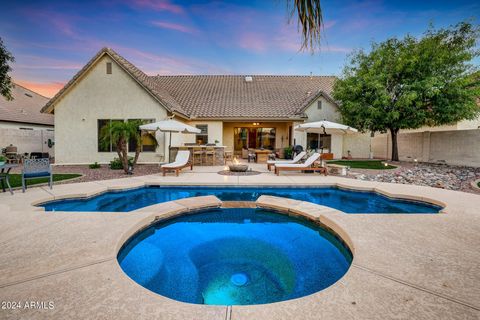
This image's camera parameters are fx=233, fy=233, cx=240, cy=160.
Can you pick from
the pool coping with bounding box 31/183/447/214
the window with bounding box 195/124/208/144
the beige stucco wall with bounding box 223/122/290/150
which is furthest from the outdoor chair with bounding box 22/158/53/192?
the beige stucco wall with bounding box 223/122/290/150

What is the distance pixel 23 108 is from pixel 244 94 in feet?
59.2

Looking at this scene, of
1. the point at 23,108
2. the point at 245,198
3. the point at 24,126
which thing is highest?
the point at 23,108

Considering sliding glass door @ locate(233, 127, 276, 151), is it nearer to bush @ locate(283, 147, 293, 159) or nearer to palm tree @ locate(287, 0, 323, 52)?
bush @ locate(283, 147, 293, 159)

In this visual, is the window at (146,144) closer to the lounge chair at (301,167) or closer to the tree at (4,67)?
the tree at (4,67)

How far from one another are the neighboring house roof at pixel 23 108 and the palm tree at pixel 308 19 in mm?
21631

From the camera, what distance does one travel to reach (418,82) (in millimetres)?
12336

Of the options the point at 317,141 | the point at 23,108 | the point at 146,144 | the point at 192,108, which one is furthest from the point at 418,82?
the point at 23,108

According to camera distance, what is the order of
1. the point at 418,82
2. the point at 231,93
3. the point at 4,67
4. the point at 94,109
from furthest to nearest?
the point at 231,93, the point at 94,109, the point at 418,82, the point at 4,67

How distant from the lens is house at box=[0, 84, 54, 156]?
51.8ft

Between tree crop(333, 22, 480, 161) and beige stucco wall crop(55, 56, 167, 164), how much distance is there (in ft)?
38.9

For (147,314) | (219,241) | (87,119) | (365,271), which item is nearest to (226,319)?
(147,314)

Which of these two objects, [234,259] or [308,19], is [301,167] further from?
[308,19]

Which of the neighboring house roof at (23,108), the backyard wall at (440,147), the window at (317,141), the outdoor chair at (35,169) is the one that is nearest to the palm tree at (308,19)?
the outdoor chair at (35,169)

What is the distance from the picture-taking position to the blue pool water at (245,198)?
19.2ft
